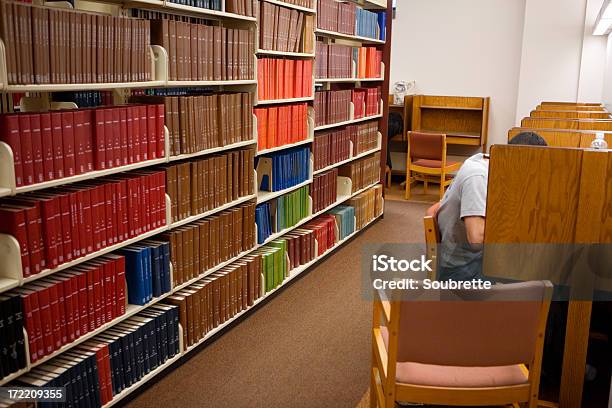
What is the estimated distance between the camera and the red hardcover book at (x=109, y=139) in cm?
242

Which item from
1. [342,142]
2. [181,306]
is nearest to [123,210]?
[181,306]

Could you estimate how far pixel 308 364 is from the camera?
10.0 ft

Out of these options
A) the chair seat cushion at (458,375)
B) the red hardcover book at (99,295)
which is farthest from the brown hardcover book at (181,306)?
the chair seat cushion at (458,375)

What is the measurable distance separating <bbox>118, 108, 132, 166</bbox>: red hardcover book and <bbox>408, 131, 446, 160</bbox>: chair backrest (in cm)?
457

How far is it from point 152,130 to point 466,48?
607 centimetres

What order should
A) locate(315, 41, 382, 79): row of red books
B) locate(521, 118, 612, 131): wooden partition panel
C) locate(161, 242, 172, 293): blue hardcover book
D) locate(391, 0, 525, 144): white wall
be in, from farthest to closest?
locate(391, 0, 525, 144): white wall < locate(315, 41, 382, 79): row of red books < locate(521, 118, 612, 131): wooden partition panel < locate(161, 242, 172, 293): blue hardcover book

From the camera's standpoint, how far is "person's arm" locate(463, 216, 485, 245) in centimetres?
249

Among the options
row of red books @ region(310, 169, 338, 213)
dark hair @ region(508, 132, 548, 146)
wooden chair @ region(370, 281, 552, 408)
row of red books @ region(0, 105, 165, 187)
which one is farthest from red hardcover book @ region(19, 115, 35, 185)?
row of red books @ region(310, 169, 338, 213)

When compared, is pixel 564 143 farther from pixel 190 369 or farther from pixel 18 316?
pixel 18 316

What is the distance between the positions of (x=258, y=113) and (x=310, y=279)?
1302 mm

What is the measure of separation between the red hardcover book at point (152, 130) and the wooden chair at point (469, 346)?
4.48 ft

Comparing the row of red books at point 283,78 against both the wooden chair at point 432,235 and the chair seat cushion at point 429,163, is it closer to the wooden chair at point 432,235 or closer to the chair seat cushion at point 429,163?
the wooden chair at point 432,235

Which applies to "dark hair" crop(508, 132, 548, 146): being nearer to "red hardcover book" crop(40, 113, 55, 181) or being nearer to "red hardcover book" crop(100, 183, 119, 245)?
"red hardcover book" crop(100, 183, 119, 245)

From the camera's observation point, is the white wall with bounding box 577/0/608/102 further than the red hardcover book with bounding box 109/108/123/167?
Yes
